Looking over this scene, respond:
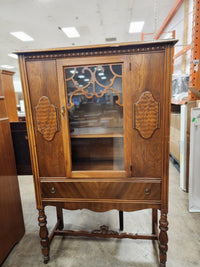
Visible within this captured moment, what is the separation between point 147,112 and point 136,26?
16.4 ft

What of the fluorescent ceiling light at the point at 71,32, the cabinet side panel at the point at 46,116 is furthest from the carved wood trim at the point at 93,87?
the fluorescent ceiling light at the point at 71,32

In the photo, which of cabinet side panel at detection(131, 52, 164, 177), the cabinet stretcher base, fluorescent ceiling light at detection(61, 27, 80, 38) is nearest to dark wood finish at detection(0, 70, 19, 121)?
the cabinet stretcher base

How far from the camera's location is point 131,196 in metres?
1.12

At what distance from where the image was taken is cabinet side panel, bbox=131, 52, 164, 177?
970mm

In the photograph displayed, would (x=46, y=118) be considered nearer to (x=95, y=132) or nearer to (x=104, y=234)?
(x=95, y=132)

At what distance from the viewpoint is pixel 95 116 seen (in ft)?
4.07

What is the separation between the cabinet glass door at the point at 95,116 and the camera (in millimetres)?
1027

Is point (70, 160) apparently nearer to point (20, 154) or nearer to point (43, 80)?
point (43, 80)

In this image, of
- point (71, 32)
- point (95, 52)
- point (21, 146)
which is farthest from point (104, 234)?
point (71, 32)

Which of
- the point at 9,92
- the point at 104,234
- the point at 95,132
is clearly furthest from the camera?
the point at 9,92

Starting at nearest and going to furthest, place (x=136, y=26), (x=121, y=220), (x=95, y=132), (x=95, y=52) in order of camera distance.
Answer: (x=95, y=52) < (x=95, y=132) < (x=121, y=220) < (x=136, y=26)

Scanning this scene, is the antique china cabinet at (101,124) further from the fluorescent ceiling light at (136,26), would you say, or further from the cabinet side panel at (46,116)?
the fluorescent ceiling light at (136,26)

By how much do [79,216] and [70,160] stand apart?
1016 millimetres

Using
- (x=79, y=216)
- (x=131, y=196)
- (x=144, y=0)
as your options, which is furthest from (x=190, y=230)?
(x=144, y=0)
